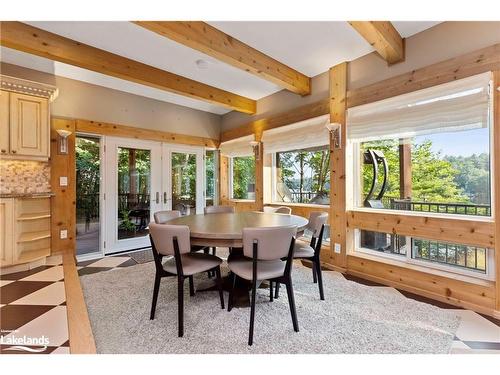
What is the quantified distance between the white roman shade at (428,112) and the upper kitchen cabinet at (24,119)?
408 cm

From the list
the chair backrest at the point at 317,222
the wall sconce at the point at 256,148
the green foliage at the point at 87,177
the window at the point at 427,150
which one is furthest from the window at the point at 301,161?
the green foliage at the point at 87,177

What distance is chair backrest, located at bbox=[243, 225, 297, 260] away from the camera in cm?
174

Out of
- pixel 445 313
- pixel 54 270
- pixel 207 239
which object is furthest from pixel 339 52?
pixel 54 270

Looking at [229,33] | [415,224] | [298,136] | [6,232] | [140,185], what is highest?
[229,33]

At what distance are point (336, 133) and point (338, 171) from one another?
1.67 feet

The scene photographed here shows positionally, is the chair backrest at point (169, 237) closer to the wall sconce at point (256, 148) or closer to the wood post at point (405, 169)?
the wood post at point (405, 169)

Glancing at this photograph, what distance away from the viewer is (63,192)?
12.1 ft

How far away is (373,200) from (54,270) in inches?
166

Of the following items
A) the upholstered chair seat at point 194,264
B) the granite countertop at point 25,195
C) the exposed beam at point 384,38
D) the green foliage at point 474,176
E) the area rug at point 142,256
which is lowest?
the area rug at point 142,256

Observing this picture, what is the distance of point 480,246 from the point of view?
217cm

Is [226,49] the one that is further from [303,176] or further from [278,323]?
[278,323]

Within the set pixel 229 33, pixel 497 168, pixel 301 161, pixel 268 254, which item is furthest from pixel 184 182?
pixel 497 168

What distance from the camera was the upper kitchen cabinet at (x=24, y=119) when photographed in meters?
3.00

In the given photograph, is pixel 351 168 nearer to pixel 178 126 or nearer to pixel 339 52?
pixel 339 52
